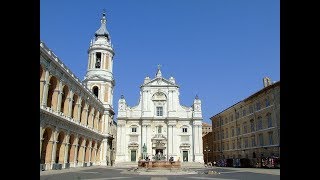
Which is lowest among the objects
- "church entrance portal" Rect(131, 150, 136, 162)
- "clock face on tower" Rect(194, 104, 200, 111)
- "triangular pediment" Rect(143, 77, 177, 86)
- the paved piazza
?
"church entrance portal" Rect(131, 150, 136, 162)

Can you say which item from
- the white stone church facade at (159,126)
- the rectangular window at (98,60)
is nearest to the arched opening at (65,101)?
the rectangular window at (98,60)

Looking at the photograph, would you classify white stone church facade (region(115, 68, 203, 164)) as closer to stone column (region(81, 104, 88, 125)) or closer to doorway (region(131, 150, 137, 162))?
doorway (region(131, 150, 137, 162))

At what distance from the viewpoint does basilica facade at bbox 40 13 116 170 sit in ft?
97.6

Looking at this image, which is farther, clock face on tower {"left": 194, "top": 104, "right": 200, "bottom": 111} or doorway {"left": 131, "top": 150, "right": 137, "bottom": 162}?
clock face on tower {"left": 194, "top": 104, "right": 200, "bottom": 111}

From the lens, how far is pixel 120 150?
190ft

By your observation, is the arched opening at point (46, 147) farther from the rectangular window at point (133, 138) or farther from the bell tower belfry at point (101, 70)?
the rectangular window at point (133, 138)

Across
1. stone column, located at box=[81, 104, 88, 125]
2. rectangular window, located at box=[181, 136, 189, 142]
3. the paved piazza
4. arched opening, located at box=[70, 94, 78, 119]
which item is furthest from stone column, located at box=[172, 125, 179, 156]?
the paved piazza

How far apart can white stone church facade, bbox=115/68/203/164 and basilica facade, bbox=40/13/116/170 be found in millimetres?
3446

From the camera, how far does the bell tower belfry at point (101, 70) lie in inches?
2243

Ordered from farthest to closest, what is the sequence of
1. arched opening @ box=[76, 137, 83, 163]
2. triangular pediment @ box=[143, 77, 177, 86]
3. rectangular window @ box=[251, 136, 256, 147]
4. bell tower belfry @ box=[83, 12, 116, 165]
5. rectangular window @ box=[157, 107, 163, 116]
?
1. triangular pediment @ box=[143, 77, 177, 86]
2. rectangular window @ box=[157, 107, 163, 116]
3. bell tower belfry @ box=[83, 12, 116, 165]
4. rectangular window @ box=[251, 136, 256, 147]
5. arched opening @ box=[76, 137, 83, 163]

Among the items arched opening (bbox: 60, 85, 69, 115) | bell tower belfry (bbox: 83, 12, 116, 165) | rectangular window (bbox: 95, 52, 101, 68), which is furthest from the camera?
rectangular window (bbox: 95, 52, 101, 68)
